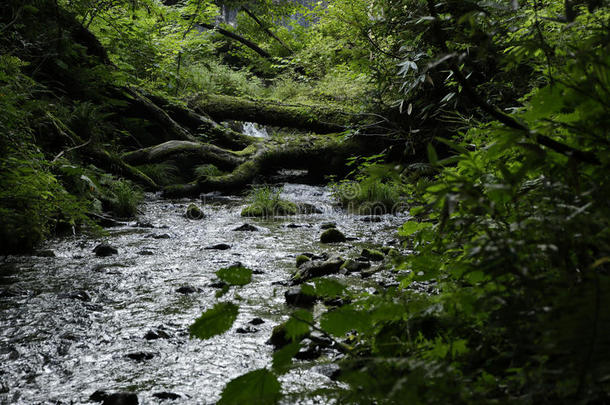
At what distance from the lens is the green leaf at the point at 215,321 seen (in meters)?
0.94

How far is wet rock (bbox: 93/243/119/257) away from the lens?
4.63 meters

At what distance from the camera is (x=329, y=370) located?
6.82ft

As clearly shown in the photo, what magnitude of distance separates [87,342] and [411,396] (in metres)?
2.53

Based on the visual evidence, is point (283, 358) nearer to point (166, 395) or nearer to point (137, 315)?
point (166, 395)

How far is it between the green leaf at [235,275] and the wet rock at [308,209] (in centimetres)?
726

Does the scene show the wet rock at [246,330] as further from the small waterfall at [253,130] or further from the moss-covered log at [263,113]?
the small waterfall at [253,130]

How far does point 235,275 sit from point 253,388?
0.29 m

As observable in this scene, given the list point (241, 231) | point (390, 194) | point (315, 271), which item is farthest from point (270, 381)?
point (390, 194)

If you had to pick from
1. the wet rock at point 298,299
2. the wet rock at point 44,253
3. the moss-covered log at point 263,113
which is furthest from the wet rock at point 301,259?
the moss-covered log at point 263,113

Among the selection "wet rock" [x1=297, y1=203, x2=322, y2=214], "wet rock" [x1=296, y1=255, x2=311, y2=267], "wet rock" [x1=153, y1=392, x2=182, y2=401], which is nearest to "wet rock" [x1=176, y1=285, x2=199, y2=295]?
"wet rock" [x1=296, y1=255, x2=311, y2=267]

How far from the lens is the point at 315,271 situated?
12.6 feet

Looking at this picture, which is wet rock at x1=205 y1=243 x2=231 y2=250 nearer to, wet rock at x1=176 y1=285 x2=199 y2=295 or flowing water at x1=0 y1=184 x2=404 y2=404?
flowing water at x1=0 y1=184 x2=404 y2=404

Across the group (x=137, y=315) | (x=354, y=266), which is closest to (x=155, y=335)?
(x=137, y=315)

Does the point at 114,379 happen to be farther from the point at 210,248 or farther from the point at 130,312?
the point at 210,248
